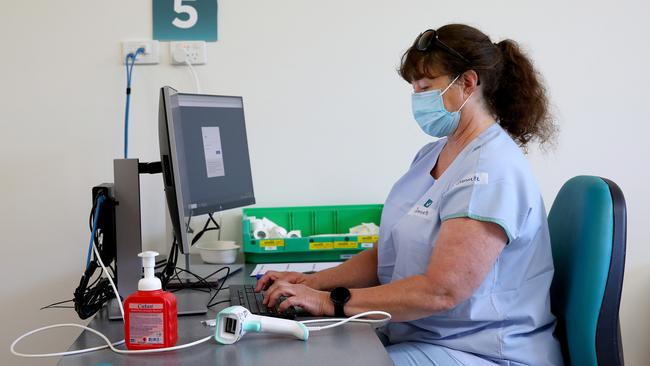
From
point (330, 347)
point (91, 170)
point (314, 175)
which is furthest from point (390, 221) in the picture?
point (91, 170)

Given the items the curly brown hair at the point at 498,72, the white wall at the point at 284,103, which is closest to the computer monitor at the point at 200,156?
the white wall at the point at 284,103

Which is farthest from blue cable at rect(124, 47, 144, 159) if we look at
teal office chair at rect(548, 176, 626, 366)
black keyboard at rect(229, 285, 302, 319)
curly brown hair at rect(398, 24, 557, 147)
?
teal office chair at rect(548, 176, 626, 366)

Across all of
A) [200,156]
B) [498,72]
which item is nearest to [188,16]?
[200,156]

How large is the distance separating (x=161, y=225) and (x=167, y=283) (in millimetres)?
813

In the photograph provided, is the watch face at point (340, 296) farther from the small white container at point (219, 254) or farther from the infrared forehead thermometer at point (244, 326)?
the small white container at point (219, 254)

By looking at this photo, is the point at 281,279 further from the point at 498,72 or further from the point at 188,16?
the point at 188,16

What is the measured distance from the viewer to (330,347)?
112cm

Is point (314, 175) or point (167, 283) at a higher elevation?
point (314, 175)

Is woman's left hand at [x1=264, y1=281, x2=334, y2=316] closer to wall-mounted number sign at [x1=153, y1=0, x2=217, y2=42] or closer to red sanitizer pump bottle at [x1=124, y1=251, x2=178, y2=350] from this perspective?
red sanitizer pump bottle at [x1=124, y1=251, x2=178, y2=350]

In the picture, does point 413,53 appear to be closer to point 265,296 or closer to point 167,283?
point 265,296

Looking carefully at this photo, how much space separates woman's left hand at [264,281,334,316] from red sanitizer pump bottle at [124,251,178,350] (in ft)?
0.91

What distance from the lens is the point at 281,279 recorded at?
1.59 metres

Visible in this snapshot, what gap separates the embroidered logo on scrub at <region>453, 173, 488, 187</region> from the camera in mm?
1355

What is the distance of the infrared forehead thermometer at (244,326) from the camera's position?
44.6 inches
